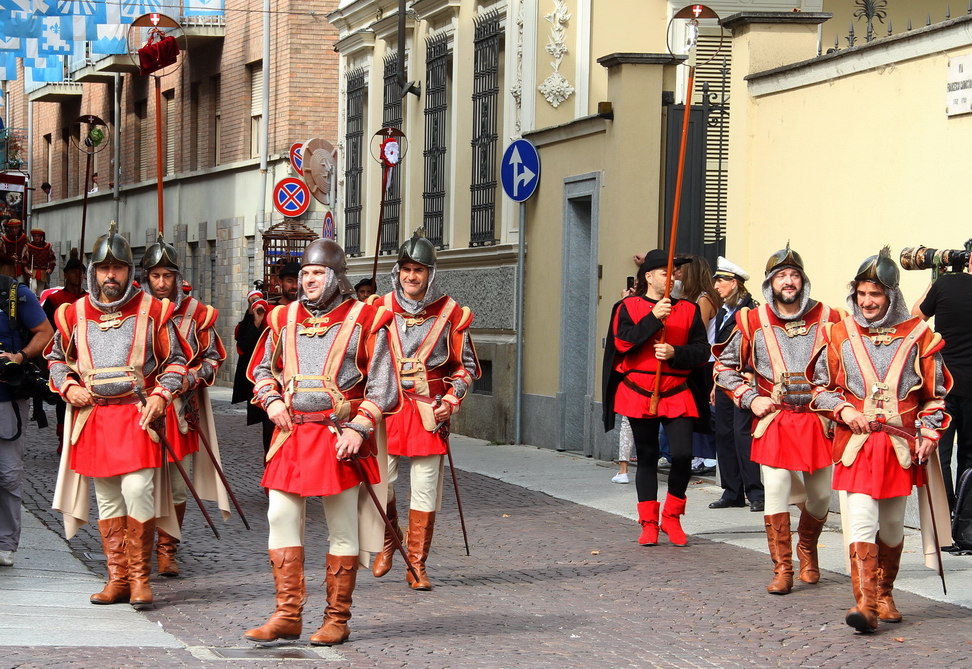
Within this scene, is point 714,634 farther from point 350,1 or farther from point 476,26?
point 350,1

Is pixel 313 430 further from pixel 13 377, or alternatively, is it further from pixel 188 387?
pixel 13 377

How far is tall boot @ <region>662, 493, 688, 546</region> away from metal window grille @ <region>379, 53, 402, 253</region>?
504 inches

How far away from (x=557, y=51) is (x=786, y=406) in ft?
30.9

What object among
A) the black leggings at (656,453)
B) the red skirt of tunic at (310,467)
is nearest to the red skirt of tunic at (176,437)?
the red skirt of tunic at (310,467)

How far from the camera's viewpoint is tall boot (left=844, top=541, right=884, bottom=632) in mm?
7156

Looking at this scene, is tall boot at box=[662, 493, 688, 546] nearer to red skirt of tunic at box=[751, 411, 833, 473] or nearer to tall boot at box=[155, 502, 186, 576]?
red skirt of tunic at box=[751, 411, 833, 473]

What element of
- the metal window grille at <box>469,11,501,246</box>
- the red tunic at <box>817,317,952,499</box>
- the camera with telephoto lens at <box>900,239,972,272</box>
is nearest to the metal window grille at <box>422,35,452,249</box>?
the metal window grille at <box>469,11,501,246</box>

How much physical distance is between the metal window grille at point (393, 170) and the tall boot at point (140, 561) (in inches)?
579

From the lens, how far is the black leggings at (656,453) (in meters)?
9.95

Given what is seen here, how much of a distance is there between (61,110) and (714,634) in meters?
41.2

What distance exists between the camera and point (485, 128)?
19062 millimetres

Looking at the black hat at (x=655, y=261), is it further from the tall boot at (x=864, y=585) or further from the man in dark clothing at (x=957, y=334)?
the tall boot at (x=864, y=585)

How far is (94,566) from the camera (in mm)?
9000

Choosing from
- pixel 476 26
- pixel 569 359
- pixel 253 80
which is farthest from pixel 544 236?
pixel 253 80
